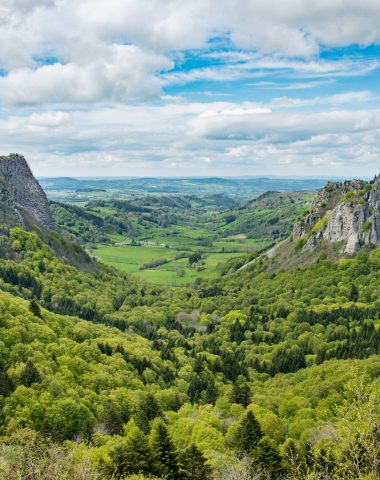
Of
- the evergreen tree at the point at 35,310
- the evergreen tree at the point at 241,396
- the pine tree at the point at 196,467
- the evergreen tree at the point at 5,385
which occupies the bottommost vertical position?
the evergreen tree at the point at 241,396

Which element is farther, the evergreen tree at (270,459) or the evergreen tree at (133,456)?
the evergreen tree at (270,459)

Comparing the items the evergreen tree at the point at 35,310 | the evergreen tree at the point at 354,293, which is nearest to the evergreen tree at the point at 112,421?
the evergreen tree at the point at 35,310

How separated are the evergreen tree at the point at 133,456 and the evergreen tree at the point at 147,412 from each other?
66.8 feet

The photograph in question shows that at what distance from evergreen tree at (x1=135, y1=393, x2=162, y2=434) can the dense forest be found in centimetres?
23

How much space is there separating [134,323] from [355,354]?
9248 centimetres

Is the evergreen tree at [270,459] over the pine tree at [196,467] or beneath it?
beneath

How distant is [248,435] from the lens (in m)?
76.1

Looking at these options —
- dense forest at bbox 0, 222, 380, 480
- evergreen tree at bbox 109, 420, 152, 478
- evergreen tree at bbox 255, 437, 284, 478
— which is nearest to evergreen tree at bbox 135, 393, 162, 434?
dense forest at bbox 0, 222, 380, 480

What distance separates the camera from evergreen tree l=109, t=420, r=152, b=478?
6269 centimetres

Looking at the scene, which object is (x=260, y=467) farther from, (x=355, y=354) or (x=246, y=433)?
(x=355, y=354)

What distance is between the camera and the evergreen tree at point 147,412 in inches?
3403

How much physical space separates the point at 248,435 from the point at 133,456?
70.2 feet

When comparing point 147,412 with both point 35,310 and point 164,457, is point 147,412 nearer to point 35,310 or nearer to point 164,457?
point 164,457

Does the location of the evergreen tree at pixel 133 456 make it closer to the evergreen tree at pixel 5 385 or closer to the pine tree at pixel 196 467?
the pine tree at pixel 196 467
